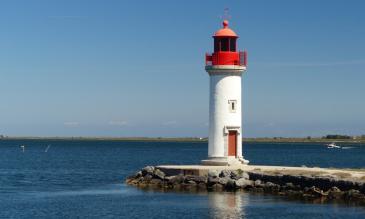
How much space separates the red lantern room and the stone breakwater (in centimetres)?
615

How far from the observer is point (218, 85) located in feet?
133

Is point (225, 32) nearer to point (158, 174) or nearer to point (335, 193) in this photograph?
point (158, 174)

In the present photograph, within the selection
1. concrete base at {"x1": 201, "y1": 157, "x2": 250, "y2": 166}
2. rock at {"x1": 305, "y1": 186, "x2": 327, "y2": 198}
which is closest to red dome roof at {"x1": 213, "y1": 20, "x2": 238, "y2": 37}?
concrete base at {"x1": 201, "y1": 157, "x2": 250, "y2": 166}

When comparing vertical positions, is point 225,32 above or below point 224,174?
above

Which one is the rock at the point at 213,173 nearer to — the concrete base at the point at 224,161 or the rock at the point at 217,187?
the rock at the point at 217,187

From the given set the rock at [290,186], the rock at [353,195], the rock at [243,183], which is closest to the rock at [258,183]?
the rock at [243,183]

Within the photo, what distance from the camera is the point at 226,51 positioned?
40.8 metres

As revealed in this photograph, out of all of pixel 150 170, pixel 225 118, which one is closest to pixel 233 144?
pixel 225 118

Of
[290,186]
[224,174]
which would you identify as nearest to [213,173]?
[224,174]


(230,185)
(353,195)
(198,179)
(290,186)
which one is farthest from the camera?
(198,179)

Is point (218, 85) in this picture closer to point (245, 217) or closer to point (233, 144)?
point (233, 144)

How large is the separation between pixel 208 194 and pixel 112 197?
15.5ft

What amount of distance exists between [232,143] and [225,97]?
2623 mm

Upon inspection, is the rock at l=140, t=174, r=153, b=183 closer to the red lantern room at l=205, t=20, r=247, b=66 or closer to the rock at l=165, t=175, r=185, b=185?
the rock at l=165, t=175, r=185, b=185
